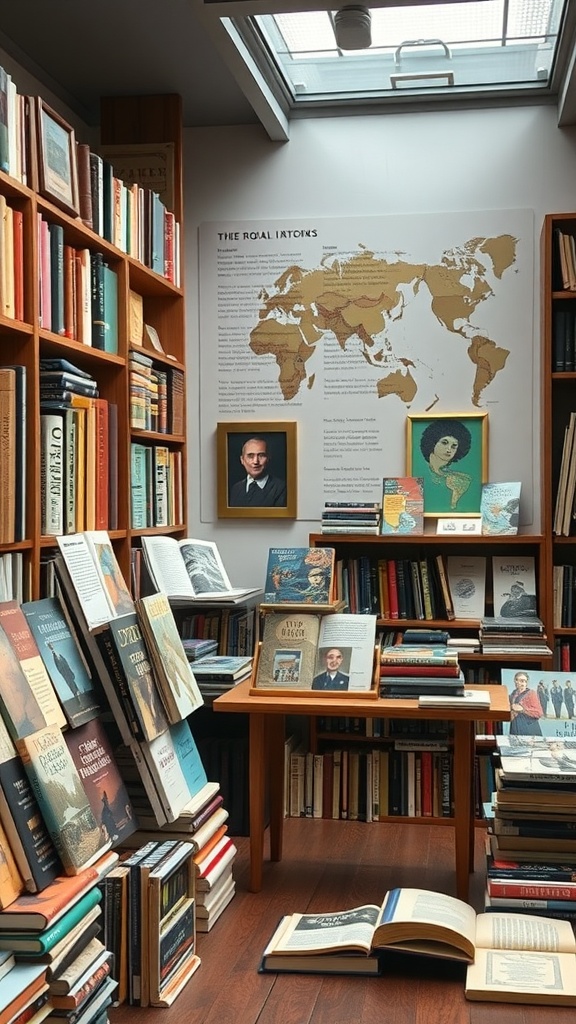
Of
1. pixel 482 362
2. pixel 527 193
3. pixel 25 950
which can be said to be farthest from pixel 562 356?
pixel 25 950

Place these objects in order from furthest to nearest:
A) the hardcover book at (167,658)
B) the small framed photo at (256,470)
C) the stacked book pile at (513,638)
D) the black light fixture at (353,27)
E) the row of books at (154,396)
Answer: the small framed photo at (256,470)
the stacked book pile at (513,638)
the row of books at (154,396)
the black light fixture at (353,27)
the hardcover book at (167,658)

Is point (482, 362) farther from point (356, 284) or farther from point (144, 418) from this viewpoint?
point (144, 418)

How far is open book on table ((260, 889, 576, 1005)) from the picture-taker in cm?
261

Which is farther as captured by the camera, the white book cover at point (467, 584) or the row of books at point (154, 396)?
the white book cover at point (467, 584)

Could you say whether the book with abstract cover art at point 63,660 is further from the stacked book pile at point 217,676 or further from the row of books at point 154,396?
the row of books at point 154,396

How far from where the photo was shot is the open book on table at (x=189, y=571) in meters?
3.92

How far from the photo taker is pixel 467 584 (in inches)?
169

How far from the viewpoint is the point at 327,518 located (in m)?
4.26

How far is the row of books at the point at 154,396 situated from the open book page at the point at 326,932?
5.99 ft

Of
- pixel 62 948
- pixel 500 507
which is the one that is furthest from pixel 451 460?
pixel 62 948

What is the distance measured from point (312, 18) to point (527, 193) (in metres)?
1.19

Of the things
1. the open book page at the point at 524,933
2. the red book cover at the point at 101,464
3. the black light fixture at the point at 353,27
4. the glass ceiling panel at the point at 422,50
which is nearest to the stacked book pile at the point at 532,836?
the open book page at the point at 524,933

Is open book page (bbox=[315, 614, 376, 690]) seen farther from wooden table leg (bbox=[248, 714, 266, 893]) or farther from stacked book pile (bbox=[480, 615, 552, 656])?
stacked book pile (bbox=[480, 615, 552, 656])

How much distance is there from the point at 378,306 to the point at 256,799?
220 cm
